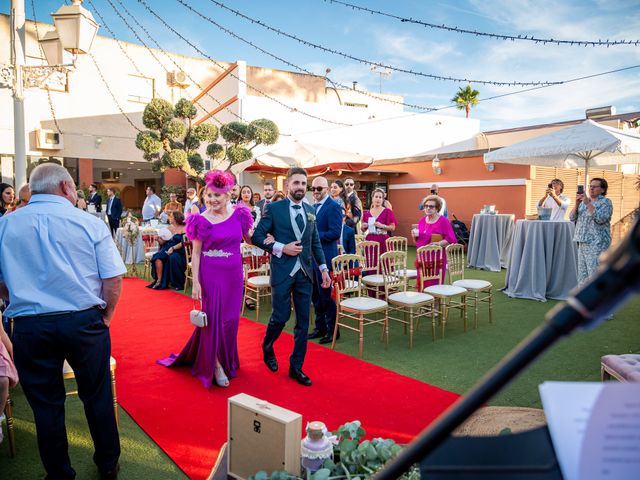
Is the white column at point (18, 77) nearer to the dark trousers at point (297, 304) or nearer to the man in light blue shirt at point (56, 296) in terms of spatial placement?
the dark trousers at point (297, 304)

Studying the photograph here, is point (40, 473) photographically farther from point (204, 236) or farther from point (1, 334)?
point (204, 236)

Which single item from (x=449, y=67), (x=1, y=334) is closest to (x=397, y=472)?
(x=1, y=334)

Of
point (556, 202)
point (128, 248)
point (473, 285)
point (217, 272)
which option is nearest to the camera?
point (217, 272)

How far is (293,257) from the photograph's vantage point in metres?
3.87

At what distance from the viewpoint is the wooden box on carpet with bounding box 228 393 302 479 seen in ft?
6.04

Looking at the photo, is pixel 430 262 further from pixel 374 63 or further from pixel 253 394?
pixel 374 63

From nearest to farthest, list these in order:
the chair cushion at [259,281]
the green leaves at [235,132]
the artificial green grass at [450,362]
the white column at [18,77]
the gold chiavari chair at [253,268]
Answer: the artificial green grass at [450,362] → the white column at [18,77] → the chair cushion at [259,281] → the gold chiavari chair at [253,268] → the green leaves at [235,132]

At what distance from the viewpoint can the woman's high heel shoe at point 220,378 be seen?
3.87 meters

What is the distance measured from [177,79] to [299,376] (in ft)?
52.9

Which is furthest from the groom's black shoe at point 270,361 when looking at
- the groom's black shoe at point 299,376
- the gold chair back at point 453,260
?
the gold chair back at point 453,260

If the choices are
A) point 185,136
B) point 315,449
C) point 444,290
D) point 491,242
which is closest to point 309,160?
point 185,136

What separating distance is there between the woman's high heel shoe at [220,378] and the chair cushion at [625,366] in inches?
116

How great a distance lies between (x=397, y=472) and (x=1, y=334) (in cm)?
285

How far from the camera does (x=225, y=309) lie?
155 inches
